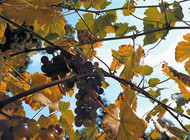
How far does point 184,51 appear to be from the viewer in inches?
47.1

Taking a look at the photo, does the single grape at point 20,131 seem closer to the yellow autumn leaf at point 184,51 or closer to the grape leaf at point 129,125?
the grape leaf at point 129,125

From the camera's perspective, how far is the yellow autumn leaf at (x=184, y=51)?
117 centimetres

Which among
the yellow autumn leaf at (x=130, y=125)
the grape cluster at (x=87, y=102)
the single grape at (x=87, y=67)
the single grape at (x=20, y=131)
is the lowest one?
the yellow autumn leaf at (x=130, y=125)

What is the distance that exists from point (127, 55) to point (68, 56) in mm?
483

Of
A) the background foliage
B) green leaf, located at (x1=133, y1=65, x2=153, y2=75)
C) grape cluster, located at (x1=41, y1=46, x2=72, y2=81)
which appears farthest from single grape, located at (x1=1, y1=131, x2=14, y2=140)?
green leaf, located at (x1=133, y1=65, x2=153, y2=75)

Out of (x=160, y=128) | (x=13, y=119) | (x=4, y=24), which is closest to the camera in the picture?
(x=13, y=119)

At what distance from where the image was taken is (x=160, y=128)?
2.78 feet

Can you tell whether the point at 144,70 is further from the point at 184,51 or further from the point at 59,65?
the point at 59,65

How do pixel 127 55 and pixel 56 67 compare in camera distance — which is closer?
pixel 56 67

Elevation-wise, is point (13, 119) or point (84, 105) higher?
point (84, 105)

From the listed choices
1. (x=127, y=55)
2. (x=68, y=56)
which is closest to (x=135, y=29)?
(x=127, y=55)

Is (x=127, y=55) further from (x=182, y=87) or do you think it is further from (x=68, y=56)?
(x=68, y=56)

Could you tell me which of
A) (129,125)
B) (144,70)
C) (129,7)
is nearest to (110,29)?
(129,7)

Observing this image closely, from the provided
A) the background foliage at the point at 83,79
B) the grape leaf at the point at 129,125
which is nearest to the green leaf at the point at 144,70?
the background foliage at the point at 83,79
